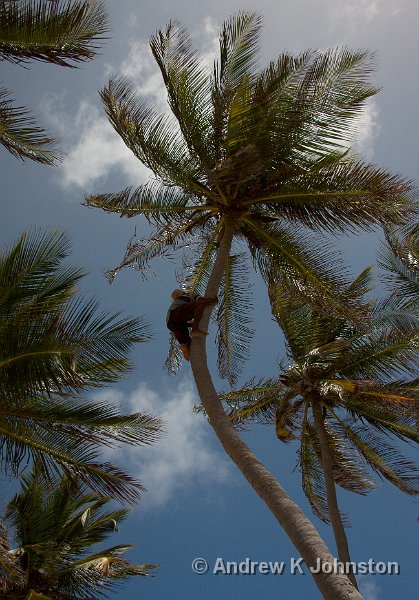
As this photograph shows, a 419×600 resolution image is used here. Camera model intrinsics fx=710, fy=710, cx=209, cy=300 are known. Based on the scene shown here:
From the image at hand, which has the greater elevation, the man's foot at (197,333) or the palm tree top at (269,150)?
the palm tree top at (269,150)

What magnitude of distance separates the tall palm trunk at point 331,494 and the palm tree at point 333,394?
0.06 ft

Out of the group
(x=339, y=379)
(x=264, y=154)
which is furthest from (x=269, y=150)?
(x=339, y=379)

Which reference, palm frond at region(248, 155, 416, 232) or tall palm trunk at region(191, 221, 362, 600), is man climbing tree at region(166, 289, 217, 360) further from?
palm frond at region(248, 155, 416, 232)

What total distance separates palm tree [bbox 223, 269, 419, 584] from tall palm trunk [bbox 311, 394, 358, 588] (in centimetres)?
2

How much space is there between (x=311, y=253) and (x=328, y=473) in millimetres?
3985

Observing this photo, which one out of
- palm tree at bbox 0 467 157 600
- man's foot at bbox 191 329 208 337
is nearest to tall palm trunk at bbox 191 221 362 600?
man's foot at bbox 191 329 208 337

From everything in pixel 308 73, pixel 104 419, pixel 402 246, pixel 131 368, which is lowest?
pixel 104 419

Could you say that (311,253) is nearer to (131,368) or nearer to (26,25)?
(131,368)

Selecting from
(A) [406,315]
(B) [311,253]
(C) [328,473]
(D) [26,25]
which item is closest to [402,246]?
(A) [406,315]

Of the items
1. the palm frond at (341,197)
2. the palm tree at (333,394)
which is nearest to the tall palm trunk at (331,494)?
the palm tree at (333,394)

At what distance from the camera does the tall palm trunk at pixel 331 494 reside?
11859mm

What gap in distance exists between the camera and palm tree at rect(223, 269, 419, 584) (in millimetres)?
13086

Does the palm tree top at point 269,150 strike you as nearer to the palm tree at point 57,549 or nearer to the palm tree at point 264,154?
the palm tree at point 264,154

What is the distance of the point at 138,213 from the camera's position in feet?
38.5
